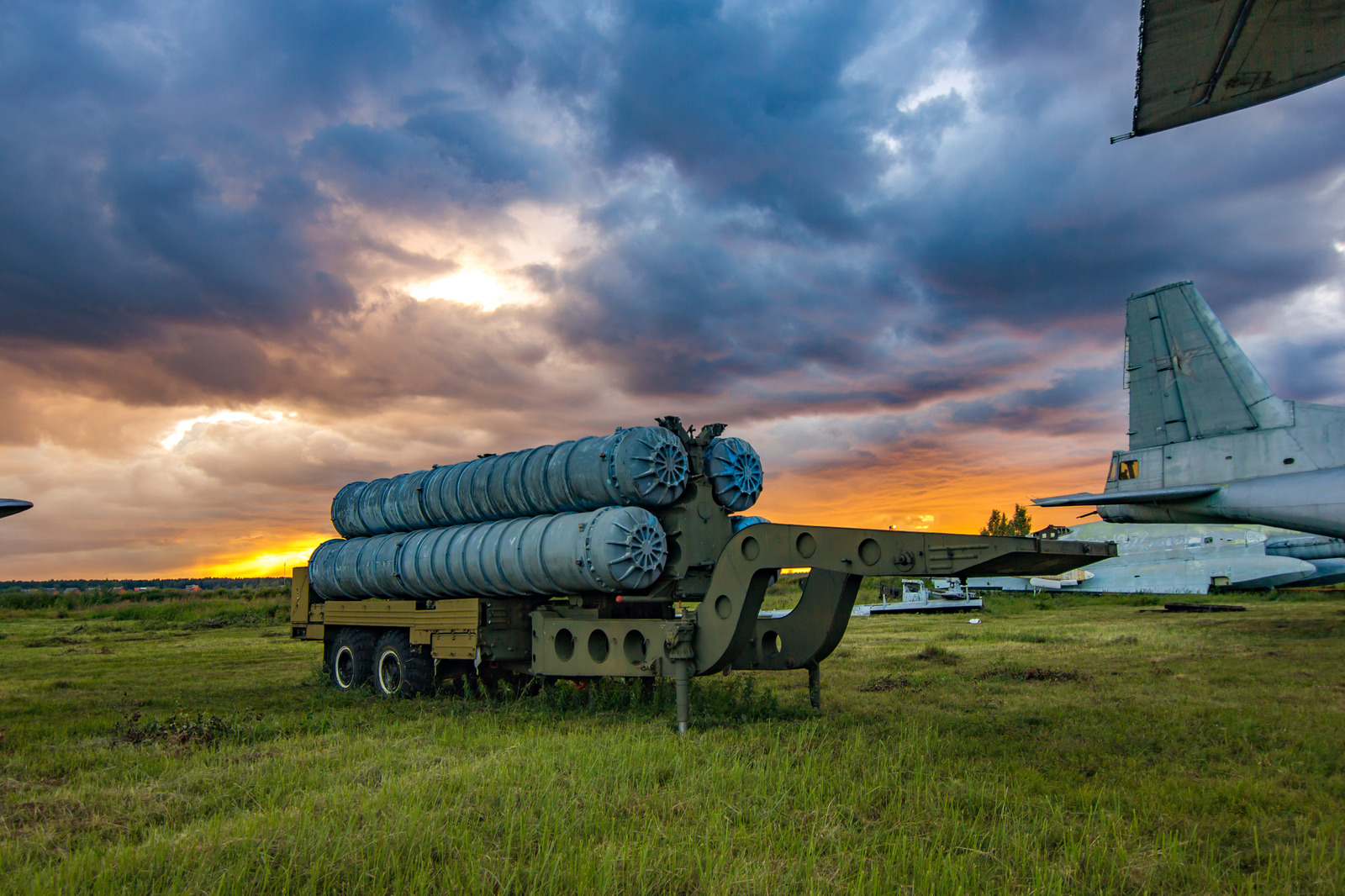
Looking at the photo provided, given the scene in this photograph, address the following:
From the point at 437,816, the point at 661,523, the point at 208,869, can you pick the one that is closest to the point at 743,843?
the point at 437,816

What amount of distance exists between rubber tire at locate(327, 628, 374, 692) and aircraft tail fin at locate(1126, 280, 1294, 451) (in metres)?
19.2

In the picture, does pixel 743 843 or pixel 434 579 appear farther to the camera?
pixel 434 579

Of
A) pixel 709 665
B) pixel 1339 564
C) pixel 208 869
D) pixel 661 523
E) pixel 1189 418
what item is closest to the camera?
pixel 208 869

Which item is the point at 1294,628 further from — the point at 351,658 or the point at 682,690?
the point at 351,658

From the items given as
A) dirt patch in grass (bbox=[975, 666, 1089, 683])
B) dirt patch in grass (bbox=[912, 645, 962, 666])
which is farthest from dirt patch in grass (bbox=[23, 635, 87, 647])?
dirt patch in grass (bbox=[975, 666, 1089, 683])

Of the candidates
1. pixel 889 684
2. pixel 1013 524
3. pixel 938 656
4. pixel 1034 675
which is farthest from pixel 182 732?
pixel 1013 524

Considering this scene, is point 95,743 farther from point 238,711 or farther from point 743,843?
point 743,843

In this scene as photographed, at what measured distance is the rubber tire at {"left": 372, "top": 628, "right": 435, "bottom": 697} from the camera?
12.6m

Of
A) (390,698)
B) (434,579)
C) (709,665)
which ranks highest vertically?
(434,579)

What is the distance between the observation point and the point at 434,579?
1265 centimetres

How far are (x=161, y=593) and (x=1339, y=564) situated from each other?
70.2 m

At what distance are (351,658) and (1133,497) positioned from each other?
18468mm

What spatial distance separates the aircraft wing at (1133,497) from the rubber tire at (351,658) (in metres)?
14.2

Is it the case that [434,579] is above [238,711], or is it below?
above
